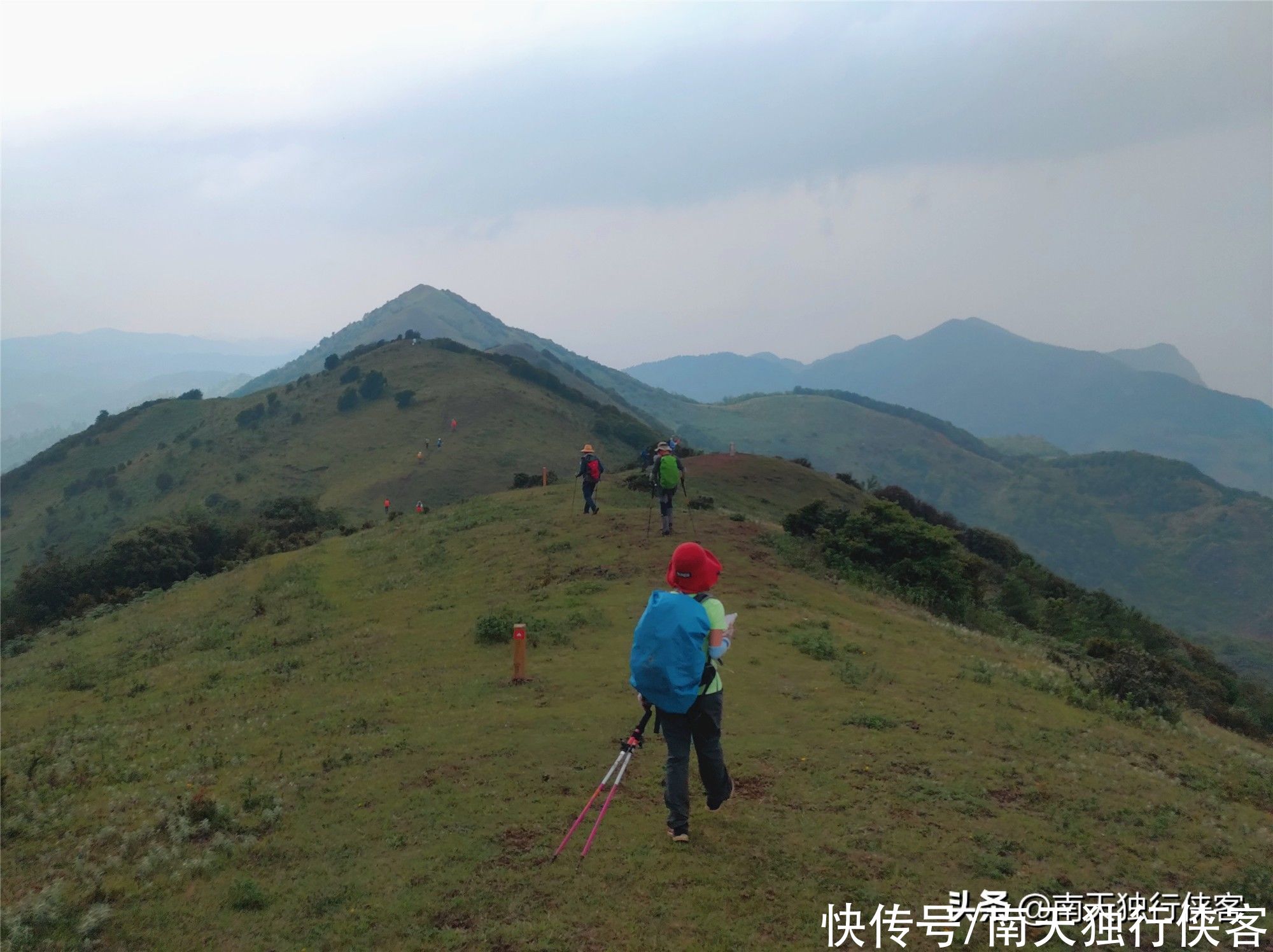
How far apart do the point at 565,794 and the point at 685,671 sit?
270cm

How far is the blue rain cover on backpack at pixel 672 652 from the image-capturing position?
21.3 ft

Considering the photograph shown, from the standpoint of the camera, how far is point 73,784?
9953mm

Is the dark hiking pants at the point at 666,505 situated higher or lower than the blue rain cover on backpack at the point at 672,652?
higher

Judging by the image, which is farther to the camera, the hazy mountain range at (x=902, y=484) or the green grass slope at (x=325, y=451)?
the hazy mountain range at (x=902, y=484)

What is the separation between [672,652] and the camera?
648 centimetres

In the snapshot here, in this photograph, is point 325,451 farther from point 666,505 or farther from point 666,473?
point 666,473

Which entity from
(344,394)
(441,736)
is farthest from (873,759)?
(344,394)

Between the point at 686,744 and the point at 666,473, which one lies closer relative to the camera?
the point at 686,744

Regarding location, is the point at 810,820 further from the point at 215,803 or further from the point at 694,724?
the point at 215,803

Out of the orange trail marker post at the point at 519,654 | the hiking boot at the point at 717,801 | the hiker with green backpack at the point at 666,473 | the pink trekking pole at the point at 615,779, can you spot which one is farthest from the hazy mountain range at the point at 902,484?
the hiking boot at the point at 717,801

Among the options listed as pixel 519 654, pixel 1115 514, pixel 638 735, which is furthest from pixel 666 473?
pixel 1115 514

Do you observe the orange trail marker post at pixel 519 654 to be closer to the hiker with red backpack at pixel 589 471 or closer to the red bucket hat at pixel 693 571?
the red bucket hat at pixel 693 571

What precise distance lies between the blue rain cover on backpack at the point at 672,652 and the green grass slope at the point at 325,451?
56488 mm

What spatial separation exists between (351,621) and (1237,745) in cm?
1771
